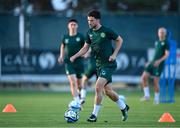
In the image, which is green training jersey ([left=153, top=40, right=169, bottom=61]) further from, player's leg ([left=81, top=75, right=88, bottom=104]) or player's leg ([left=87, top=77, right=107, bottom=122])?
player's leg ([left=87, top=77, right=107, bottom=122])

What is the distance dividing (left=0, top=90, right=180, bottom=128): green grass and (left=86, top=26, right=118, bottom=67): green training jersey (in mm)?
1344

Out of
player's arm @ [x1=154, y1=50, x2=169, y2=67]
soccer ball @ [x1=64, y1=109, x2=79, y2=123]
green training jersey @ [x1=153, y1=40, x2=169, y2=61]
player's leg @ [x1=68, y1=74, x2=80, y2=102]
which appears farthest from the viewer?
green training jersey @ [x1=153, y1=40, x2=169, y2=61]

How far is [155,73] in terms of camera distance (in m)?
24.6

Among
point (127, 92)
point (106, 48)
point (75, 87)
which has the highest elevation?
point (106, 48)

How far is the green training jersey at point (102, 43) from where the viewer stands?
55.4 feet

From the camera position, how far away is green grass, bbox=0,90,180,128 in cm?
1591

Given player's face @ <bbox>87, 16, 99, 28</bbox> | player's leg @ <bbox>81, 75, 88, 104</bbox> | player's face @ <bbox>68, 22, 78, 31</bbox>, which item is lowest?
player's leg @ <bbox>81, 75, 88, 104</bbox>

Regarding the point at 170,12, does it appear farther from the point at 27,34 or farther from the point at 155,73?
the point at 155,73

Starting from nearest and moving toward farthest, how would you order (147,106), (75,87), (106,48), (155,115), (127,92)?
(106,48) → (155,115) → (75,87) → (147,106) → (127,92)


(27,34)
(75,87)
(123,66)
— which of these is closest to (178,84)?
(123,66)

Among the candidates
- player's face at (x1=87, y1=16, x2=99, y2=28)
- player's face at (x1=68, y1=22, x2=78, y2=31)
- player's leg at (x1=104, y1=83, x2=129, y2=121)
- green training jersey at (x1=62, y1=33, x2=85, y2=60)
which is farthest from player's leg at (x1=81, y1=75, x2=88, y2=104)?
player's face at (x1=87, y1=16, x2=99, y2=28)

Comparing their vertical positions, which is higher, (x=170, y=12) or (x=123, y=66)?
(x=170, y=12)

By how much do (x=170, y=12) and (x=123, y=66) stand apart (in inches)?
133

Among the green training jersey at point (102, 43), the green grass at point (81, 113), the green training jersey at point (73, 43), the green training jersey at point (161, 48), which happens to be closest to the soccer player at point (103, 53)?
the green training jersey at point (102, 43)
